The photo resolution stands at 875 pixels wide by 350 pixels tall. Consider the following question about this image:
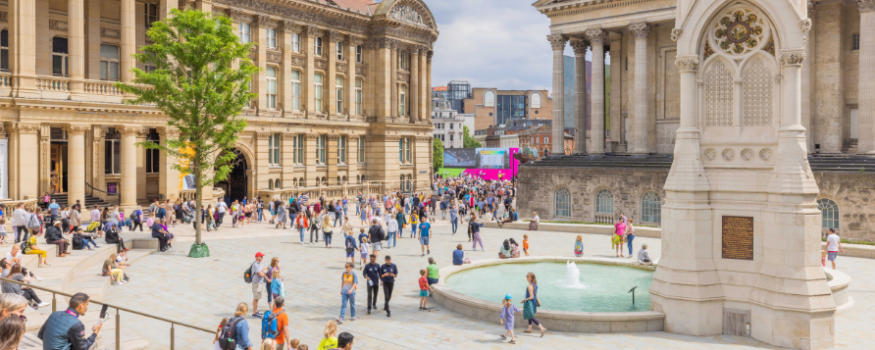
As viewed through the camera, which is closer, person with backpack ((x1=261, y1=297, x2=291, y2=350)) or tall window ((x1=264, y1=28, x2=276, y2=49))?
person with backpack ((x1=261, y1=297, x2=291, y2=350))

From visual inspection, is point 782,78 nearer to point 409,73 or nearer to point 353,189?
point 353,189

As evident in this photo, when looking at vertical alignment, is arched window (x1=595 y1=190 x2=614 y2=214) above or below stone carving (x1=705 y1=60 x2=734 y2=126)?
below

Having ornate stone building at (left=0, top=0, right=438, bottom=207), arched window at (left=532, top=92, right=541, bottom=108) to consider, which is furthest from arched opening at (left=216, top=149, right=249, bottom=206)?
arched window at (left=532, top=92, right=541, bottom=108)

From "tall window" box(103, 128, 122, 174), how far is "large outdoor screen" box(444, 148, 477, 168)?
56497mm

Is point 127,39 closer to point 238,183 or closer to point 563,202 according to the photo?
point 238,183

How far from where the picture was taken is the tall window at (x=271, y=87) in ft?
155

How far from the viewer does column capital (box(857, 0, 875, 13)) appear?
31.8m

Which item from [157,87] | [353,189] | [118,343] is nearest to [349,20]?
[353,189]

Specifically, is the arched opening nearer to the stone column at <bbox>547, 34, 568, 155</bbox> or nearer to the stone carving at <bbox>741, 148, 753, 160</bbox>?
the stone column at <bbox>547, 34, 568, 155</bbox>

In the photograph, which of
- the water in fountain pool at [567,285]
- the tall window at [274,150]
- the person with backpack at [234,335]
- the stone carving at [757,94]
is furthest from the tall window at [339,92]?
the person with backpack at [234,335]

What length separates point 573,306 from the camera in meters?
16.2

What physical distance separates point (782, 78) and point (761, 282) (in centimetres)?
454

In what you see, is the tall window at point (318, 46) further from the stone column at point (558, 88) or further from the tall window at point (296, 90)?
the stone column at point (558, 88)

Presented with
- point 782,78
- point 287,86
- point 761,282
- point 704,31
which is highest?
point 287,86
